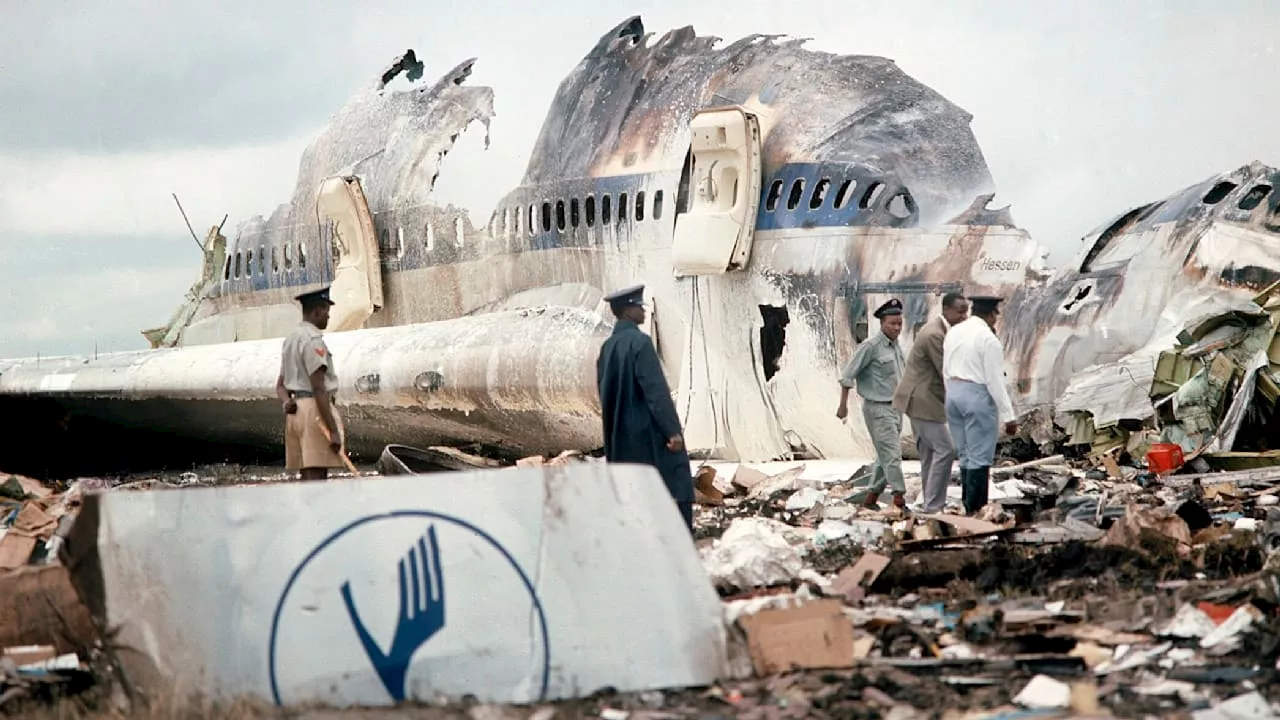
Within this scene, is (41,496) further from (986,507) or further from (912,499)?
(986,507)

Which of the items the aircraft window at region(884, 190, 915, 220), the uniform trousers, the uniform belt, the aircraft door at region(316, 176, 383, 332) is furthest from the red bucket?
the aircraft door at region(316, 176, 383, 332)

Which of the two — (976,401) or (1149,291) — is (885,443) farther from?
(1149,291)

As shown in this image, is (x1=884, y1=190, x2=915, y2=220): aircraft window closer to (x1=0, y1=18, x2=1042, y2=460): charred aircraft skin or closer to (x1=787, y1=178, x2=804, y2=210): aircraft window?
(x1=0, y1=18, x2=1042, y2=460): charred aircraft skin

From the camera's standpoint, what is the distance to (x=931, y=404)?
31.9ft

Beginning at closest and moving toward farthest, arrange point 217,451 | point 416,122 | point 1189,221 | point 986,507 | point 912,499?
point 986,507 → point 912,499 → point 1189,221 → point 416,122 → point 217,451

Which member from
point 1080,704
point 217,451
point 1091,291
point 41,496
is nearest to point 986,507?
point 1091,291

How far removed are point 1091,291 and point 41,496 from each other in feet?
29.3

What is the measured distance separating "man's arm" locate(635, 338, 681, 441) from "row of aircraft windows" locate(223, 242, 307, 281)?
44.9 ft

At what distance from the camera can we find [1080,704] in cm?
459

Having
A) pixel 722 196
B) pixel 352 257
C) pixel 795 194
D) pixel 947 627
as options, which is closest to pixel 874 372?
pixel 795 194

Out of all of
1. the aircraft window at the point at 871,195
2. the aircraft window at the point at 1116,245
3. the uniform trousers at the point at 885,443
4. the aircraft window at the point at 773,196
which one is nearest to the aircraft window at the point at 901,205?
the aircraft window at the point at 871,195

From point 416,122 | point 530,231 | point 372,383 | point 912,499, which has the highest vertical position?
point 416,122

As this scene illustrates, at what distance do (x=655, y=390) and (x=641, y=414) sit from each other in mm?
164

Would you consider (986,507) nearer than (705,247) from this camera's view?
Yes
